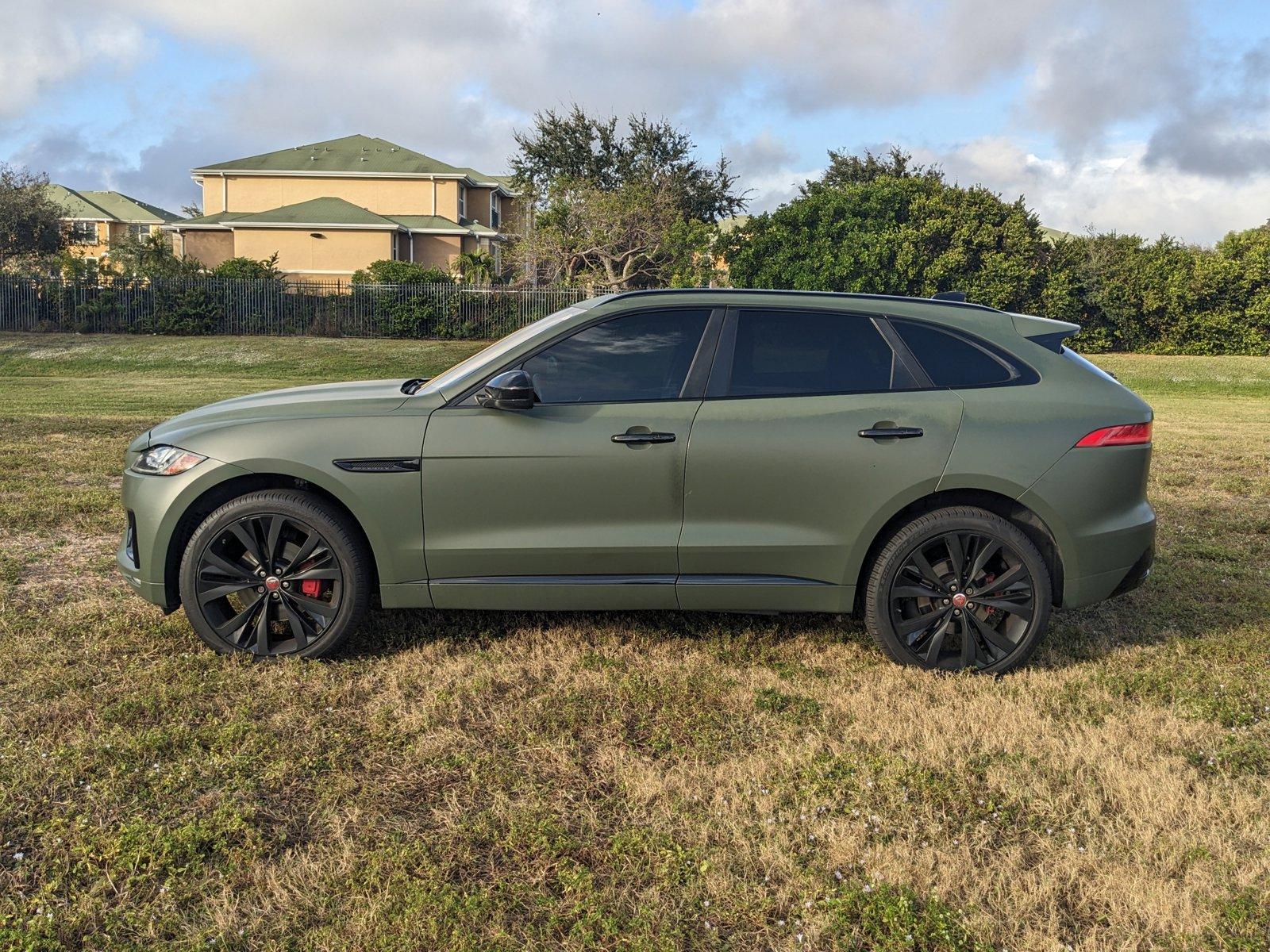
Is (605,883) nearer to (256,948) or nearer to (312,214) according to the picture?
(256,948)

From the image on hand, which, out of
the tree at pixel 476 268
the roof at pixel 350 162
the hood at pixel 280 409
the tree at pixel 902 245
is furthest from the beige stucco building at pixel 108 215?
the hood at pixel 280 409

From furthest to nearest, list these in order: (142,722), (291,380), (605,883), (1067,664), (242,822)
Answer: (291,380) < (1067,664) < (142,722) < (242,822) < (605,883)

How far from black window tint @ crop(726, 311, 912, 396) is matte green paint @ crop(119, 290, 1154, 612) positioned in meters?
0.10

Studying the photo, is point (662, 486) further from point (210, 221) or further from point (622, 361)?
point (210, 221)

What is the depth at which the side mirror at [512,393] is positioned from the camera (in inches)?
180

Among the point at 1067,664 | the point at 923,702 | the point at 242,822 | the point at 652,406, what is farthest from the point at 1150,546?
the point at 242,822

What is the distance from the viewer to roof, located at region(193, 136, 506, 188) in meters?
46.8

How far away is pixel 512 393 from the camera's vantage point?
15.1 ft

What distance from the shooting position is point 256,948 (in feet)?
9.11

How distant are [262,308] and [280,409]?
2820cm

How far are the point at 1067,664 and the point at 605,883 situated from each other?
2.94 m

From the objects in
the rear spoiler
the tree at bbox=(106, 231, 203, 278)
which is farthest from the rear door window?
the tree at bbox=(106, 231, 203, 278)

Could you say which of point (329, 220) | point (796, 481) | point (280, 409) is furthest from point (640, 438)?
point (329, 220)

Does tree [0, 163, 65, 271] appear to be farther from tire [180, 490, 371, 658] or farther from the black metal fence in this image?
tire [180, 490, 371, 658]
